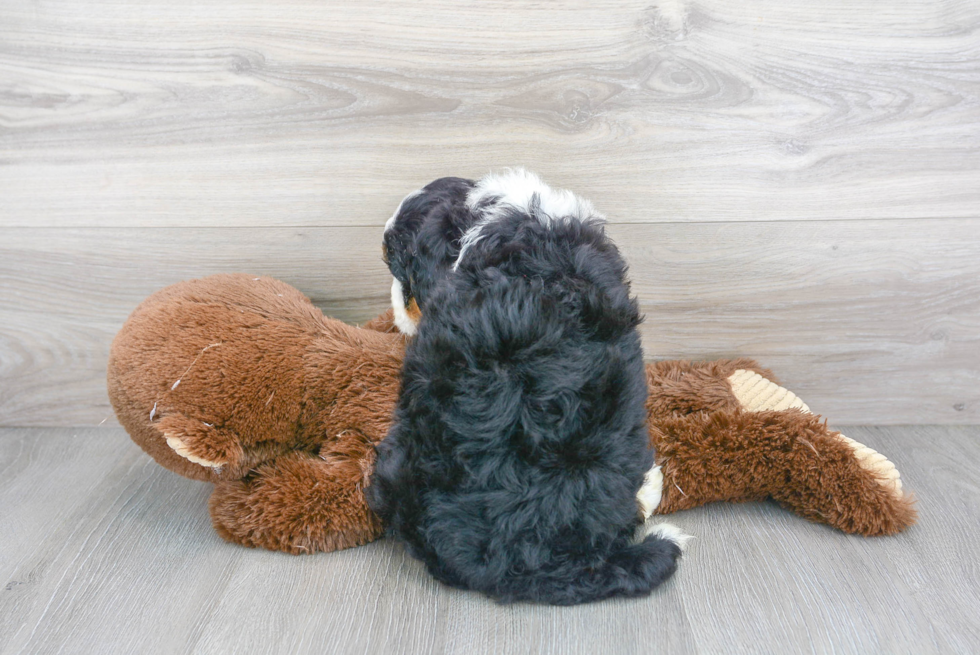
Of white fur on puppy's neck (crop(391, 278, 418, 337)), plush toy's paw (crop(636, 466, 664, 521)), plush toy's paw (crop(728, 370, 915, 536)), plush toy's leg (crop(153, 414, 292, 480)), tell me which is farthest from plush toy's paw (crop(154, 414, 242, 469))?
plush toy's paw (crop(728, 370, 915, 536))

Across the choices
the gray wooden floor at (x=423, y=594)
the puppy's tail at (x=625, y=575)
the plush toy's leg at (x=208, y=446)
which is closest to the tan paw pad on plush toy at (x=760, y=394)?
the gray wooden floor at (x=423, y=594)

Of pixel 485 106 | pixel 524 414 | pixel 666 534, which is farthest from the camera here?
pixel 485 106

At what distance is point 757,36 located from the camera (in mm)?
1021

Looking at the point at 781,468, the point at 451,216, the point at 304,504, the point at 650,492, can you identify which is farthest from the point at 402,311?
the point at 781,468

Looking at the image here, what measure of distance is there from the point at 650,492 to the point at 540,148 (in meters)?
0.54

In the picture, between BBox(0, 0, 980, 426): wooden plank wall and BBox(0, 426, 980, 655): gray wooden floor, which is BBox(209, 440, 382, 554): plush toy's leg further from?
BBox(0, 0, 980, 426): wooden plank wall

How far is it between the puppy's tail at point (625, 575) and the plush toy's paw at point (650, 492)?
5cm

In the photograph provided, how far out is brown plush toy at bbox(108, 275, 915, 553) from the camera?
0.84m

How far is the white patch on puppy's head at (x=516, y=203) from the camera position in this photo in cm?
79

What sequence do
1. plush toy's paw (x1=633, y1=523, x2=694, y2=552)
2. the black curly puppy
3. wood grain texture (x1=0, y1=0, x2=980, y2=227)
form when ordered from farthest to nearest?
wood grain texture (x1=0, y1=0, x2=980, y2=227)
plush toy's paw (x1=633, y1=523, x2=694, y2=552)
the black curly puppy

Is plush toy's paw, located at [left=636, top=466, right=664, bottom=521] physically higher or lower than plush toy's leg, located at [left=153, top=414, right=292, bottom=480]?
lower

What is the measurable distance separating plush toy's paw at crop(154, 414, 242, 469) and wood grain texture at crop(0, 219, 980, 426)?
36 centimetres

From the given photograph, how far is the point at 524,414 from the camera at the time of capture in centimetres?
Result: 74

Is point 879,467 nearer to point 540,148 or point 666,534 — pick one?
point 666,534
